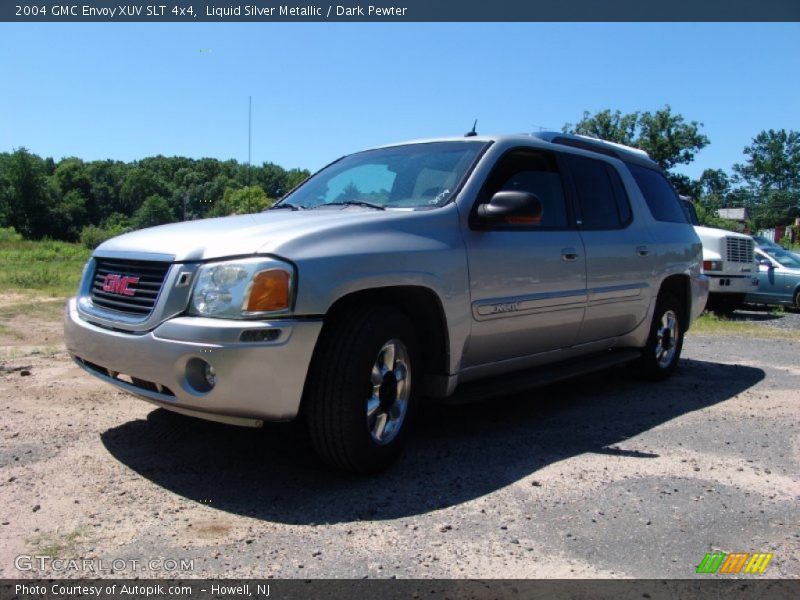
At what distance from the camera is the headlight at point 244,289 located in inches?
115

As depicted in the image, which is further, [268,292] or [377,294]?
[377,294]

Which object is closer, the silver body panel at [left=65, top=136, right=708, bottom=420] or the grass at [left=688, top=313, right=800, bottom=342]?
the silver body panel at [left=65, top=136, right=708, bottom=420]

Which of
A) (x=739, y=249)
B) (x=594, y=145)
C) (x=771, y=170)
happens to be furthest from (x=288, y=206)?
(x=771, y=170)

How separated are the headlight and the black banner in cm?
112

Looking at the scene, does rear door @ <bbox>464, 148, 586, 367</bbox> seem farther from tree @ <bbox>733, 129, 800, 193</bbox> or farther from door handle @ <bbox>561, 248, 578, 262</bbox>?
tree @ <bbox>733, 129, 800, 193</bbox>

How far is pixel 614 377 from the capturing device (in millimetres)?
6250

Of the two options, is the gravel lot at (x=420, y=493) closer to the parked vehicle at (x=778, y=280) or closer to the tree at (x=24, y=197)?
the parked vehicle at (x=778, y=280)

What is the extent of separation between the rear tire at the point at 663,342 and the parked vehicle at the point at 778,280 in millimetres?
9698

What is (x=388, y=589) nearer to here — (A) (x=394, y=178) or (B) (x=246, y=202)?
(A) (x=394, y=178)

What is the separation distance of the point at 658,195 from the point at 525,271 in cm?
268

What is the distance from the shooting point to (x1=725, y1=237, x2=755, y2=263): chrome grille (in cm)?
1191

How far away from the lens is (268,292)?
2930 mm

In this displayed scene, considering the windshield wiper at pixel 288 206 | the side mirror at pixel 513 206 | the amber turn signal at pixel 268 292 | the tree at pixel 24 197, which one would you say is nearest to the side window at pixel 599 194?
the side mirror at pixel 513 206

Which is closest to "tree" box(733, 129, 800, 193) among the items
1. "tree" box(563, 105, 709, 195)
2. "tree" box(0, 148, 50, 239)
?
"tree" box(563, 105, 709, 195)
